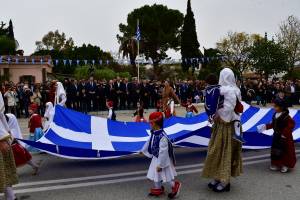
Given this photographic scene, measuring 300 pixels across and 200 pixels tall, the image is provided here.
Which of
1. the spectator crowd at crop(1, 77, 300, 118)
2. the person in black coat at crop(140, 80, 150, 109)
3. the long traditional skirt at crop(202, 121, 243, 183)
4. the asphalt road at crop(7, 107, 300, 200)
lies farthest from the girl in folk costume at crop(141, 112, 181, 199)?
the person in black coat at crop(140, 80, 150, 109)

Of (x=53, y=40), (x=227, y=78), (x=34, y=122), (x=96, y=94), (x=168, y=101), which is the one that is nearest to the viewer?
(x=227, y=78)

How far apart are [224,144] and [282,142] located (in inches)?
64.8

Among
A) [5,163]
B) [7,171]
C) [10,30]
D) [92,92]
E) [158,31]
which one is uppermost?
[10,30]

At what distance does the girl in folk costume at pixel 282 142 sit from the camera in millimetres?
6602

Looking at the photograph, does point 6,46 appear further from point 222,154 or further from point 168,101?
point 222,154

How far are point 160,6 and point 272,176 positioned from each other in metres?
43.8

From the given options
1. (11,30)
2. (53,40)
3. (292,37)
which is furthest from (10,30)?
(292,37)

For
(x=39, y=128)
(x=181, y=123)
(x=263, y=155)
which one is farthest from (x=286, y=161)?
(x=39, y=128)

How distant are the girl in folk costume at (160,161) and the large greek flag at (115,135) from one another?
3.83 ft

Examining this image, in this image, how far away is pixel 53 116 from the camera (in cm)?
780

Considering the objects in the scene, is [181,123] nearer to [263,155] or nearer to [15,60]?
[263,155]

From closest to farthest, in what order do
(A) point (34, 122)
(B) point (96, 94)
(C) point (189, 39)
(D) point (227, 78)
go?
(D) point (227, 78) → (A) point (34, 122) → (B) point (96, 94) → (C) point (189, 39)

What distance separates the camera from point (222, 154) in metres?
5.51

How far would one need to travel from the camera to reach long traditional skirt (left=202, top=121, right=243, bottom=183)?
5.46 meters
